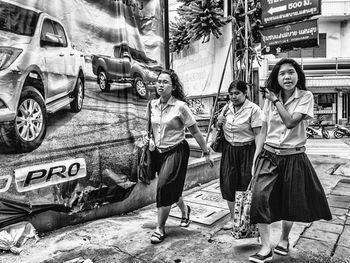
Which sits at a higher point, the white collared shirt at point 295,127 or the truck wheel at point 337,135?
the white collared shirt at point 295,127

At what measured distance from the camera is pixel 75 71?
3934 millimetres

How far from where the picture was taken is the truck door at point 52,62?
351 centimetres

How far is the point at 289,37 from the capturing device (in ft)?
21.1

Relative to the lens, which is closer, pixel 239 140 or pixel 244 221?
pixel 244 221

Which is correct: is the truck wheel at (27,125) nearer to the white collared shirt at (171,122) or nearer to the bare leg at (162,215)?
the white collared shirt at (171,122)

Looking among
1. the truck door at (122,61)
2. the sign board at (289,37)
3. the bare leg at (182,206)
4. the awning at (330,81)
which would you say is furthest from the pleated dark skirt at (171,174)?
the awning at (330,81)

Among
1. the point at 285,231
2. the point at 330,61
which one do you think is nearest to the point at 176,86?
the point at 285,231

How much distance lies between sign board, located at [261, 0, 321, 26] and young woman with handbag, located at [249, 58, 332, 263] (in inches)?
155

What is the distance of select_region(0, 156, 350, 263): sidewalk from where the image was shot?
10.0ft

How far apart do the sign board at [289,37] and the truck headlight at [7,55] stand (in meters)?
5.16

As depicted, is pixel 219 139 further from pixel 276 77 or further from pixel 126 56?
pixel 126 56

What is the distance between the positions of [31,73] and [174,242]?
7.65 ft

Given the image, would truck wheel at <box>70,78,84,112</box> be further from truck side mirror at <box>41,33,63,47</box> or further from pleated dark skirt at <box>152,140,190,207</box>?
pleated dark skirt at <box>152,140,190,207</box>

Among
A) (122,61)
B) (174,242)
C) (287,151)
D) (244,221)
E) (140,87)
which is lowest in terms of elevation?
(174,242)
